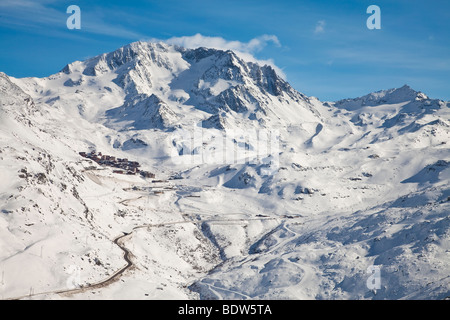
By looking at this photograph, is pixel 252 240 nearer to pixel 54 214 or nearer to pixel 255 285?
pixel 255 285

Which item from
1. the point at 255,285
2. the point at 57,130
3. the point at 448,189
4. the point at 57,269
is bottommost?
the point at 255,285

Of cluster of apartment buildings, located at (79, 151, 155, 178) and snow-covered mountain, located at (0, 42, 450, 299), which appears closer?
snow-covered mountain, located at (0, 42, 450, 299)

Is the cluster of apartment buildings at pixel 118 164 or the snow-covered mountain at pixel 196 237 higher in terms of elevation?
the cluster of apartment buildings at pixel 118 164

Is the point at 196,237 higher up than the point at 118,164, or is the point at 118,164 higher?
the point at 118,164

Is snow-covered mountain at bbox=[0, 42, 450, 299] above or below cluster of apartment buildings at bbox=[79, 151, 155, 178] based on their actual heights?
below

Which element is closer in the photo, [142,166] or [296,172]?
[296,172]

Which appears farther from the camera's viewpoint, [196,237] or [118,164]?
[118,164]

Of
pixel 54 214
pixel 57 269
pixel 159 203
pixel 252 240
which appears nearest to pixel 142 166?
pixel 159 203

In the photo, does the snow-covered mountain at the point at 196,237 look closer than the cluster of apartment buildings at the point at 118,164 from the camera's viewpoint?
Yes
